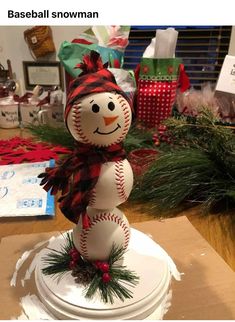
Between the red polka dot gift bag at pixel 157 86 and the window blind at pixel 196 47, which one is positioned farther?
the window blind at pixel 196 47

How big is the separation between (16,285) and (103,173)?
0.77 feet

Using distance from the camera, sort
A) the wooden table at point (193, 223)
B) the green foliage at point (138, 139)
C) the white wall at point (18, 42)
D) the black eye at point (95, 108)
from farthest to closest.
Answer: the white wall at point (18, 42) → the green foliage at point (138, 139) → the wooden table at point (193, 223) → the black eye at point (95, 108)

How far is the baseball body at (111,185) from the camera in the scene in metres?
0.44

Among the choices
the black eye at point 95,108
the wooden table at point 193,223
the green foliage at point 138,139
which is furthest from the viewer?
the green foliage at point 138,139

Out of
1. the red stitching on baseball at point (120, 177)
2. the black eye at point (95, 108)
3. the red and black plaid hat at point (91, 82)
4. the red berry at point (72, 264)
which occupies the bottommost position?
the red berry at point (72, 264)

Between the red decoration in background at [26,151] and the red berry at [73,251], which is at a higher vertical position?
the red berry at [73,251]

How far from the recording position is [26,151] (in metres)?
1.00

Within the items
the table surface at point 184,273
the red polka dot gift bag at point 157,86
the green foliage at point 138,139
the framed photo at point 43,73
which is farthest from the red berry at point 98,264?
the framed photo at point 43,73

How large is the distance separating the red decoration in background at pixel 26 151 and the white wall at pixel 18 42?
54 centimetres

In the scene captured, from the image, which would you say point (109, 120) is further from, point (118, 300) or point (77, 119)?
point (118, 300)

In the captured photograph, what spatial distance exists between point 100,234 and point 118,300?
0.09m

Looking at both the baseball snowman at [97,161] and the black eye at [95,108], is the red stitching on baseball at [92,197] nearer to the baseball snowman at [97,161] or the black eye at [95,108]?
the baseball snowman at [97,161]

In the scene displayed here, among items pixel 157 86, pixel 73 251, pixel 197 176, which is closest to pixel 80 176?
pixel 73 251
